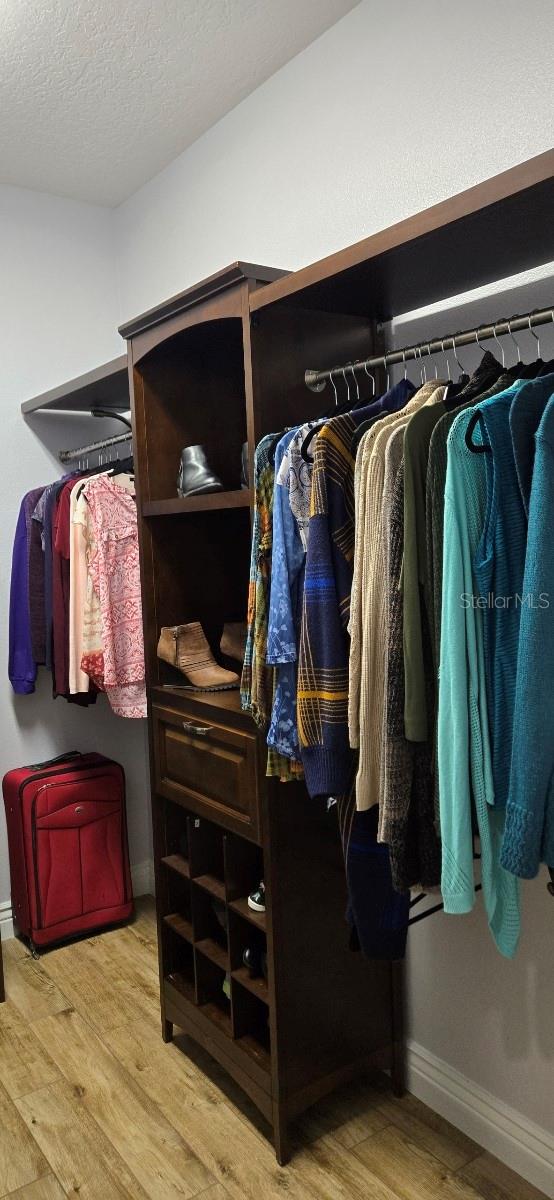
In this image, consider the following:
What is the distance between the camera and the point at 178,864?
2.21m

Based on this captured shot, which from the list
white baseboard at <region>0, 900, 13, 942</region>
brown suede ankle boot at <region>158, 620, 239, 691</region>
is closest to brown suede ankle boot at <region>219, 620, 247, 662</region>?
brown suede ankle boot at <region>158, 620, 239, 691</region>

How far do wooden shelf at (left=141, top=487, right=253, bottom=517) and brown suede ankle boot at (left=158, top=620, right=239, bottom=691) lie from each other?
0.99ft

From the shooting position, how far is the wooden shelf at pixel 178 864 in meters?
2.17

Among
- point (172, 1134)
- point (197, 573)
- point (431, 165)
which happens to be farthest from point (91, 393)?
point (172, 1134)

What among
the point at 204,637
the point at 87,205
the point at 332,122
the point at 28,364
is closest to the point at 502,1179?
the point at 204,637

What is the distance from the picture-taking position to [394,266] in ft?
4.96

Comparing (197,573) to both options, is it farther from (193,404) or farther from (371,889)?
(371,889)

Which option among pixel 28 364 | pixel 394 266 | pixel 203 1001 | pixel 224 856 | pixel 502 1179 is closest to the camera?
pixel 394 266

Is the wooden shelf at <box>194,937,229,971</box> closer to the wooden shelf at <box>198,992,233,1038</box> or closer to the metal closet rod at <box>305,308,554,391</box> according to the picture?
the wooden shelf at <box>198,992,233,1038</box>

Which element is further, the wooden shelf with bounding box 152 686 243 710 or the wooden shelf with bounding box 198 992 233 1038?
the wooden shelf with bounding box 198 992 233 1038

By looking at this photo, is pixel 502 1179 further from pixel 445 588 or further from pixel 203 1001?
pixel 445 588

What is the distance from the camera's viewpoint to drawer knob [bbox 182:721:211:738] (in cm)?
195

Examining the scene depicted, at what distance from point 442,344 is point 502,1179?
1710 millimetres

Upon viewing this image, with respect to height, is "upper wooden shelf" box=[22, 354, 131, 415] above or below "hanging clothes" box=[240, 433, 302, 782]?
above
